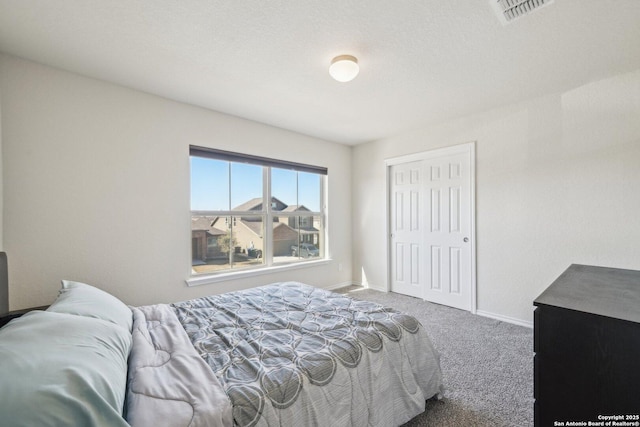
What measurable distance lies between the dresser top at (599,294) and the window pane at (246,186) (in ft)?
10.1

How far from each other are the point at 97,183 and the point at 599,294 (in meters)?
3.69

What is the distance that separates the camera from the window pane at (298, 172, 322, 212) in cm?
425

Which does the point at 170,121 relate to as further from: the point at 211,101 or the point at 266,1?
the point at 266,1

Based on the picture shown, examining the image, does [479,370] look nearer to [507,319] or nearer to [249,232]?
[507,319]

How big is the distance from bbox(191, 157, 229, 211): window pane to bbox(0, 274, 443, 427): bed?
1499 millimetres

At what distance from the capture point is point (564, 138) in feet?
9.16

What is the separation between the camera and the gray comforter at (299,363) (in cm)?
108

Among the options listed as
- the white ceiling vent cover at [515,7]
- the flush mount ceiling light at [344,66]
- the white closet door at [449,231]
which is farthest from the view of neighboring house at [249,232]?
the white ceiling vent cover at [515,7]

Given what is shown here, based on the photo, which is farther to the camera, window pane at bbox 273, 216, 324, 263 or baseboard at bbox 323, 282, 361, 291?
baseboard at bbox 323, 282, 361, 291

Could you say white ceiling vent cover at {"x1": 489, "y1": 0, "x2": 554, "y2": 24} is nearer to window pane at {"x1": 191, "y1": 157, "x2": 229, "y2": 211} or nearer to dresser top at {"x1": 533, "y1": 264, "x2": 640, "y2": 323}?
dresser top at {"x1": 533, "y1": 264, "x2": 640, "y2": 323}

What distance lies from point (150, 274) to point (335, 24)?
276 cm

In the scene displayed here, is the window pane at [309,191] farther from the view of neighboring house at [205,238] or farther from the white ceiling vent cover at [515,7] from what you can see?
the white ceiling vent cover at [515,7]

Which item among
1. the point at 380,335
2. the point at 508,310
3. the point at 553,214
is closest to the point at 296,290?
the point at 380,335

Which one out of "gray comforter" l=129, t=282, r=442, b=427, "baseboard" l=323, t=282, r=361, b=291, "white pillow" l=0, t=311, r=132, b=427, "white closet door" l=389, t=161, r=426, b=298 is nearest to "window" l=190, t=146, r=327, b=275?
"baseboard" l=323, t=282, r=361, b=291
